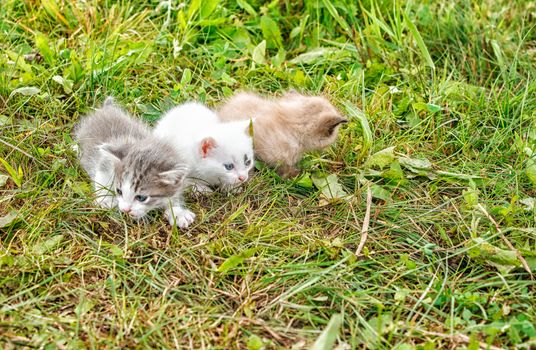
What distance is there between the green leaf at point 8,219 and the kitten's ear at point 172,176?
73 cm

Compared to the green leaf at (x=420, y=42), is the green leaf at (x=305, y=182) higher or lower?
lower

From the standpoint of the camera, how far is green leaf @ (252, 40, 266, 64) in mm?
4617

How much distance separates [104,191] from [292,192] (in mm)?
Result: 1023

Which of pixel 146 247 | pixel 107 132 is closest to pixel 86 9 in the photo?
pixel 107 132

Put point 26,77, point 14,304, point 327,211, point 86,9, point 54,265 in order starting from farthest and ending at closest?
point 86,9 < point 26,77 < point 327,211 < point 54,265 < point 14,304

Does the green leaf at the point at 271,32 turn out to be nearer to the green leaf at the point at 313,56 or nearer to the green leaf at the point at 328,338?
the green leaf at the point at 313,56

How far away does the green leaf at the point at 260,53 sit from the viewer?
4617mm

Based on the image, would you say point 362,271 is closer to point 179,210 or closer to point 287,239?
point 287,239

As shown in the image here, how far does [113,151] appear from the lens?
3.44m

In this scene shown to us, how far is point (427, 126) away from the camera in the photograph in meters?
4.20

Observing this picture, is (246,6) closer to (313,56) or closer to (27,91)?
(313,56)

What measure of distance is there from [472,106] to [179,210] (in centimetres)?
210

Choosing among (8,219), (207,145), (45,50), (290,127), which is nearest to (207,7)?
(45,50)

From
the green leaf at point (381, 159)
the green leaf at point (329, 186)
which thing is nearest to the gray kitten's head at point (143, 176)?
the green leaf at point (329, 186)
